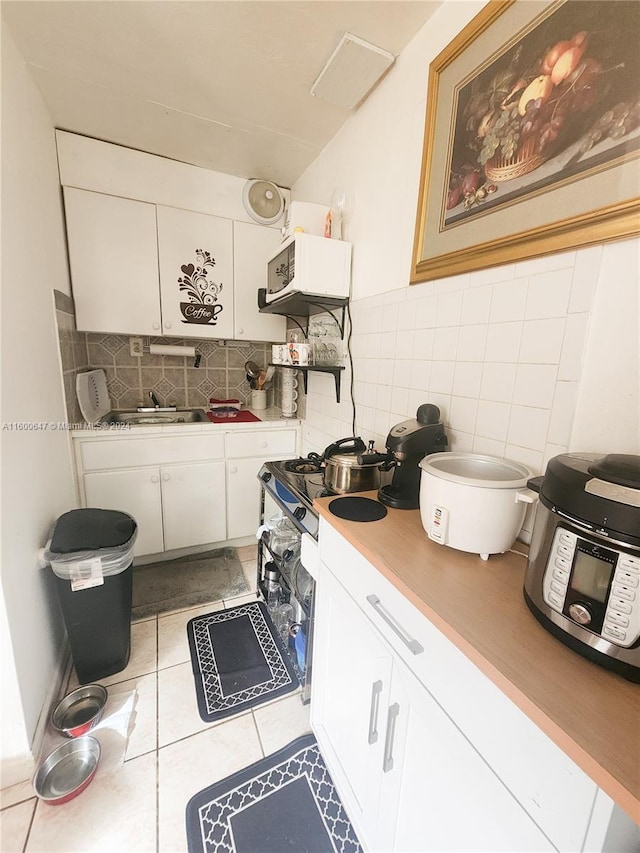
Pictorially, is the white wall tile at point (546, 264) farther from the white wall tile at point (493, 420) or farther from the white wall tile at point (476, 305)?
the white wall tile at point (493, 420)

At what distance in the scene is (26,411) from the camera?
116 centimetres

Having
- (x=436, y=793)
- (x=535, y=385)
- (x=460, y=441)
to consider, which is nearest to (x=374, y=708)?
(x=436, y=793)

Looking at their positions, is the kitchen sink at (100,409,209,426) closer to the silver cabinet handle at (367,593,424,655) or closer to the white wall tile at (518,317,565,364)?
the silver cabinet handle at (367,593,424,655)

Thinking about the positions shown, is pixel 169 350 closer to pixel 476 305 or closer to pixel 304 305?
pixel 304 305

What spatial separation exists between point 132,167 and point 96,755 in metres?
2.65

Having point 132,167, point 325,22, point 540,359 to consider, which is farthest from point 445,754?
point 132,167

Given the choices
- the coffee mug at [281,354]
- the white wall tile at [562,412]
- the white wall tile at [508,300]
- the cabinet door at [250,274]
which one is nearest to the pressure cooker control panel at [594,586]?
the white wall tile at [562,412]

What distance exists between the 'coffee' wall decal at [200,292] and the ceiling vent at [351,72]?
1049 mm

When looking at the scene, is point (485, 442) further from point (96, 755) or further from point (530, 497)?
point (96, 755)

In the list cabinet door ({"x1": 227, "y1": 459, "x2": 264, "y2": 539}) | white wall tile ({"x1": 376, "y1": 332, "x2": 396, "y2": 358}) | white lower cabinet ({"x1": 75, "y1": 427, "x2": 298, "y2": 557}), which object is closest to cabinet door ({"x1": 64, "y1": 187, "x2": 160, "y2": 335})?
white lower cabinet ({"x1": 75, "y1": 427, "x2": 298, "y2": 557})

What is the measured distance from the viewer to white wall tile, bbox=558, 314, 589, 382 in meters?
0.77

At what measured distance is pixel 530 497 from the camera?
2.26 feet

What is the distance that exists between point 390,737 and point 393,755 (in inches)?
1.6

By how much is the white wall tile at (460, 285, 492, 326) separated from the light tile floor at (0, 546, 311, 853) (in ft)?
5.03
